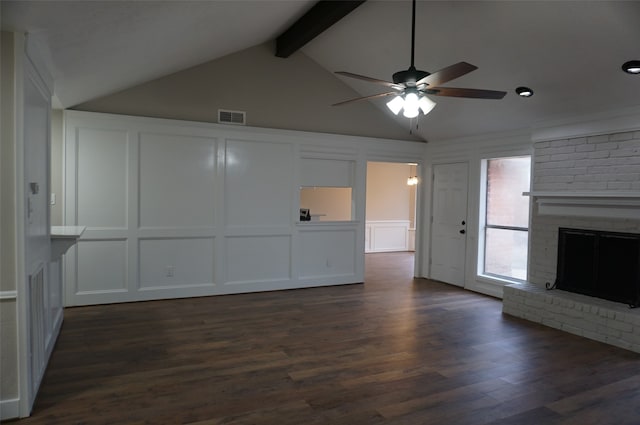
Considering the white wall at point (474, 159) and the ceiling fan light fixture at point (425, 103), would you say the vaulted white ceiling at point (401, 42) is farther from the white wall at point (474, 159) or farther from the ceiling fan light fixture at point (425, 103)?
the ceiling fan light fixture at point (425, 103)

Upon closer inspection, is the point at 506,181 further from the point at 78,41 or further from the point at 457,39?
the point at 78,41

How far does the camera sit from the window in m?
5.73

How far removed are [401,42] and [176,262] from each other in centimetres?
387

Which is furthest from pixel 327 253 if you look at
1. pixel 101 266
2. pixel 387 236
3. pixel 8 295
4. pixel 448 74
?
pixel 387 236

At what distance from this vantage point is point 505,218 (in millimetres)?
5953

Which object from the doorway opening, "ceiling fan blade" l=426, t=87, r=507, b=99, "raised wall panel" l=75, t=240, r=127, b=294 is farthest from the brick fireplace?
the doorway opening

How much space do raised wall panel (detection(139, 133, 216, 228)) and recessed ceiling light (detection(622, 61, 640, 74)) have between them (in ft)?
14.9

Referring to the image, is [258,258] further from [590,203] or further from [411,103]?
[590,203]

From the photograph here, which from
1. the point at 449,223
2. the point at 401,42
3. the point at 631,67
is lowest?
the point at 449,223

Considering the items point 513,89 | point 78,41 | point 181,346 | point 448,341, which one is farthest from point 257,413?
point 513,89

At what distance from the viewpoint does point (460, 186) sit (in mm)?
6586

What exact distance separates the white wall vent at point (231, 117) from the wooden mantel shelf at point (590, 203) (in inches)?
149

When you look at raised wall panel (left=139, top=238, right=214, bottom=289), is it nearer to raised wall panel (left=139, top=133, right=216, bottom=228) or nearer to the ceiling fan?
raised wall panel (left=139, top=133, right=216, bottom=228)

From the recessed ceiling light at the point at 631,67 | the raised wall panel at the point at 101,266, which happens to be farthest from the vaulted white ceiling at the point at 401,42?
the raised wall panel at the point at 101,266
